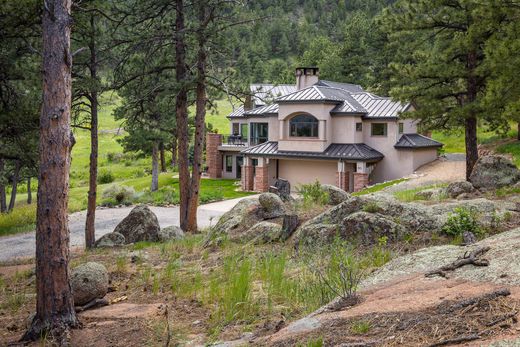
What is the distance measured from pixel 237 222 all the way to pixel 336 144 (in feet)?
72.0

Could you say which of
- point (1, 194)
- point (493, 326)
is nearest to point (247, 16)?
point (493, 326)

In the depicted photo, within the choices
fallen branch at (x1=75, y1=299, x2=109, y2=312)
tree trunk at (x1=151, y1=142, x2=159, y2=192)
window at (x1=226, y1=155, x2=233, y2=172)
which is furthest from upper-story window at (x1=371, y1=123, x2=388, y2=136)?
fallen branch at (x1=75, y1=299, x2=109, y2=312)

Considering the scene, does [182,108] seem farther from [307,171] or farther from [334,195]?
[307,171]

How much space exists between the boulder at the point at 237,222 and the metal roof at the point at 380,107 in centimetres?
2132

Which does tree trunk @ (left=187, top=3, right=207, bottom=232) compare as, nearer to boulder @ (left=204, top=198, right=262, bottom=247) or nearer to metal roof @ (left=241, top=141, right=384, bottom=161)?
boulder @ (left=204, top=198, right=262, bottom=247)

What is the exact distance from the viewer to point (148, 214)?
634 inches

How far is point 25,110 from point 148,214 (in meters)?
4.75

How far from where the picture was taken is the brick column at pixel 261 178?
34281 millimetres

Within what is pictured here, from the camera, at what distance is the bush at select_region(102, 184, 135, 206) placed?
3026cm

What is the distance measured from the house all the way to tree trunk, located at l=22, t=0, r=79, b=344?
24.2 meters

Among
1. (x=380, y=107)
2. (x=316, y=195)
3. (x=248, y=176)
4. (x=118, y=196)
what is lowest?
(x=118, y=196)

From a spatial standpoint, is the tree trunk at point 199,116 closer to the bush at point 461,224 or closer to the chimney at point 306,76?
the bush at point 461,224

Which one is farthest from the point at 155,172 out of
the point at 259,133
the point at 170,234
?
Answer: the point at 170,234

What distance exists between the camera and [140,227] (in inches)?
615
